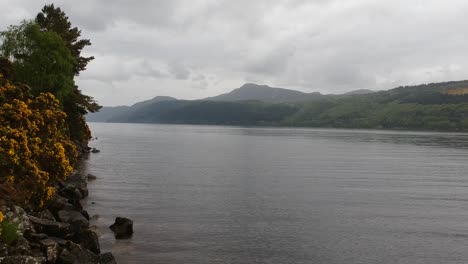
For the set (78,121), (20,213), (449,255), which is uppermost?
(78,121)

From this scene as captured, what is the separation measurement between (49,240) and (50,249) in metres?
1.63

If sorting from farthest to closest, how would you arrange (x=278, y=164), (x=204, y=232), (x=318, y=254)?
1. (x=278, y=164)
2. (x=204, y=232)
3. (x=318, y=254)

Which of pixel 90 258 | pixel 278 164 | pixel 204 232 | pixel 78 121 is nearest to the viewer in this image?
pixel 90 258

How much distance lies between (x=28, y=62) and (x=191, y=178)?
31613 mm

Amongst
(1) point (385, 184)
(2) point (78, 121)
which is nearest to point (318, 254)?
(1) point (385, 184)

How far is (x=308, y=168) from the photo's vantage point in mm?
97000

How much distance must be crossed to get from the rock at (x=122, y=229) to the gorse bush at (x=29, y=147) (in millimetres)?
6143

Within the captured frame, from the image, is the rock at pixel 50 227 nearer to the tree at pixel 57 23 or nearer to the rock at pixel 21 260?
the rock at pixel 21 260

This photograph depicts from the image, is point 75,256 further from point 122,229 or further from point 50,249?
point 122,229

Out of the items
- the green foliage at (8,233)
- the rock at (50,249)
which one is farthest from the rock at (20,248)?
the rock at (50,249)

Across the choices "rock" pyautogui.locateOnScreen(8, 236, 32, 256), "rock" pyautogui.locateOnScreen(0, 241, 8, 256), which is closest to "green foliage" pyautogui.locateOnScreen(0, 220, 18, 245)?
"rock" pyautogui.locateOnScreen(8, 236, 32, 256)

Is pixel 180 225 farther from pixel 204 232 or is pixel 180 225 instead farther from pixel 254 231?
pixel 254 231

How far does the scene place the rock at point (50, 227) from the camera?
30141mm

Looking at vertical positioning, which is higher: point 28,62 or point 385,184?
point 28,62
